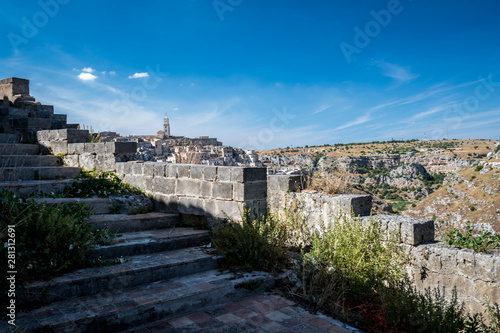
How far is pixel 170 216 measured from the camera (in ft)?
17.8

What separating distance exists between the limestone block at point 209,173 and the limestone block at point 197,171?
3.1 inches

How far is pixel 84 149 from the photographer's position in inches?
279

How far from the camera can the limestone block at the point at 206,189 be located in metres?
5.14

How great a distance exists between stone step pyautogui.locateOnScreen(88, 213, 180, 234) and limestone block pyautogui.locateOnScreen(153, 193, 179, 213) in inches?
7.0

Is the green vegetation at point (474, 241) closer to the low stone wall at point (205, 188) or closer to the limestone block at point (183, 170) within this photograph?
the low stone wall at point (205, 188)

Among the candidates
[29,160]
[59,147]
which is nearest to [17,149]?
[29,160]

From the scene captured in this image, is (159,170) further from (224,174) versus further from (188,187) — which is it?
(224,174)

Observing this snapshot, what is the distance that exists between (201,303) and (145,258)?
3.61ft

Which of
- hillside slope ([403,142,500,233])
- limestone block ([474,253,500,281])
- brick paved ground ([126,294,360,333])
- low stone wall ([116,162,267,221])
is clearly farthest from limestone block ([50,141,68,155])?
hillside slope ([403,142,500,233])

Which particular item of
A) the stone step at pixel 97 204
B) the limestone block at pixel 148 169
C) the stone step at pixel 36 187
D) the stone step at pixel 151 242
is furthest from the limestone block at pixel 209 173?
the stone step at pixel 36 187

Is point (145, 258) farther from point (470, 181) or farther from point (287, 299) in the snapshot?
point (470, 181)

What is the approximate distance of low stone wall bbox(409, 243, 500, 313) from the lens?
339 cm

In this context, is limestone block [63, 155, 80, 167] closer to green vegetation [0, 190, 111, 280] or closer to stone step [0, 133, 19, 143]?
stone step [0, 133, 19, 143]

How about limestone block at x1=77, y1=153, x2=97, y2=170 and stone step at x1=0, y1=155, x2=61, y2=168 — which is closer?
stone step at x1=0, y1=155, x2=61, y2=168
